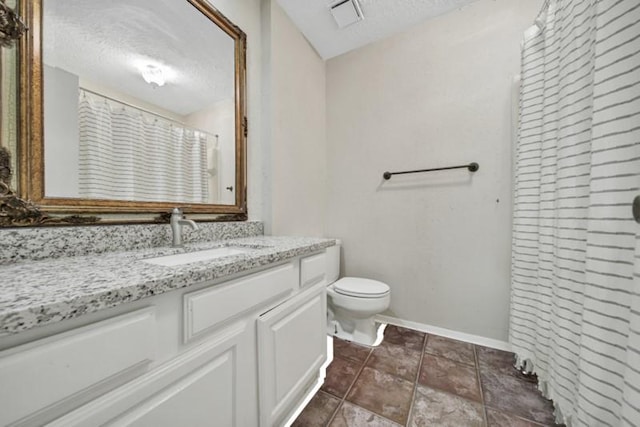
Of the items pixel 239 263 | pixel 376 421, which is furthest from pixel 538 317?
pixel 239 263

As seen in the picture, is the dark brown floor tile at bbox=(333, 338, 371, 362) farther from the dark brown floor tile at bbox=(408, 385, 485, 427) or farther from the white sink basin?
the white sink basin

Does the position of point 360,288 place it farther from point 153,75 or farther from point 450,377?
point 153,75

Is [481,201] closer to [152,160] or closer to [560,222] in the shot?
[560,222]

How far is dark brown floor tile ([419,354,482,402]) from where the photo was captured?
1206mm

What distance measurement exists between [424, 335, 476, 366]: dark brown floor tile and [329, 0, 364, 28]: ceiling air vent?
92.4 inches

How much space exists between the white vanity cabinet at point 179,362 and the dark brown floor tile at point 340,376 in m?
0.26

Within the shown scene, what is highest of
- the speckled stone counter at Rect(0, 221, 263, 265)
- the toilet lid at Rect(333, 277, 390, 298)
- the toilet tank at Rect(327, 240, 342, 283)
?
the speckled stone counter at Rect(0, 221, 263, 265)

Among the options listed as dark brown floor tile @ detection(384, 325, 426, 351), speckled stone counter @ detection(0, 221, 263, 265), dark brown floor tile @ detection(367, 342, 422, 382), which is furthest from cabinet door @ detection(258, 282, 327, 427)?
dark brown floor tile @ detection(384, 325, 426, 351)

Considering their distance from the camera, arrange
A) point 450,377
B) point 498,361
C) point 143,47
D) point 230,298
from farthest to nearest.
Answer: point 498,361, point 450,377, point 143,47, point 230,298

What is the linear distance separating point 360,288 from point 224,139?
127cm

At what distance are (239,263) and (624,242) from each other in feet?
3.66

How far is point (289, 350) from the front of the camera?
96 centimetres

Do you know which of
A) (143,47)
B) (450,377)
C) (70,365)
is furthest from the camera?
(450,377)

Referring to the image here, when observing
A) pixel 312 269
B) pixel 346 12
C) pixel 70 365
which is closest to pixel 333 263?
pixel 312 269
